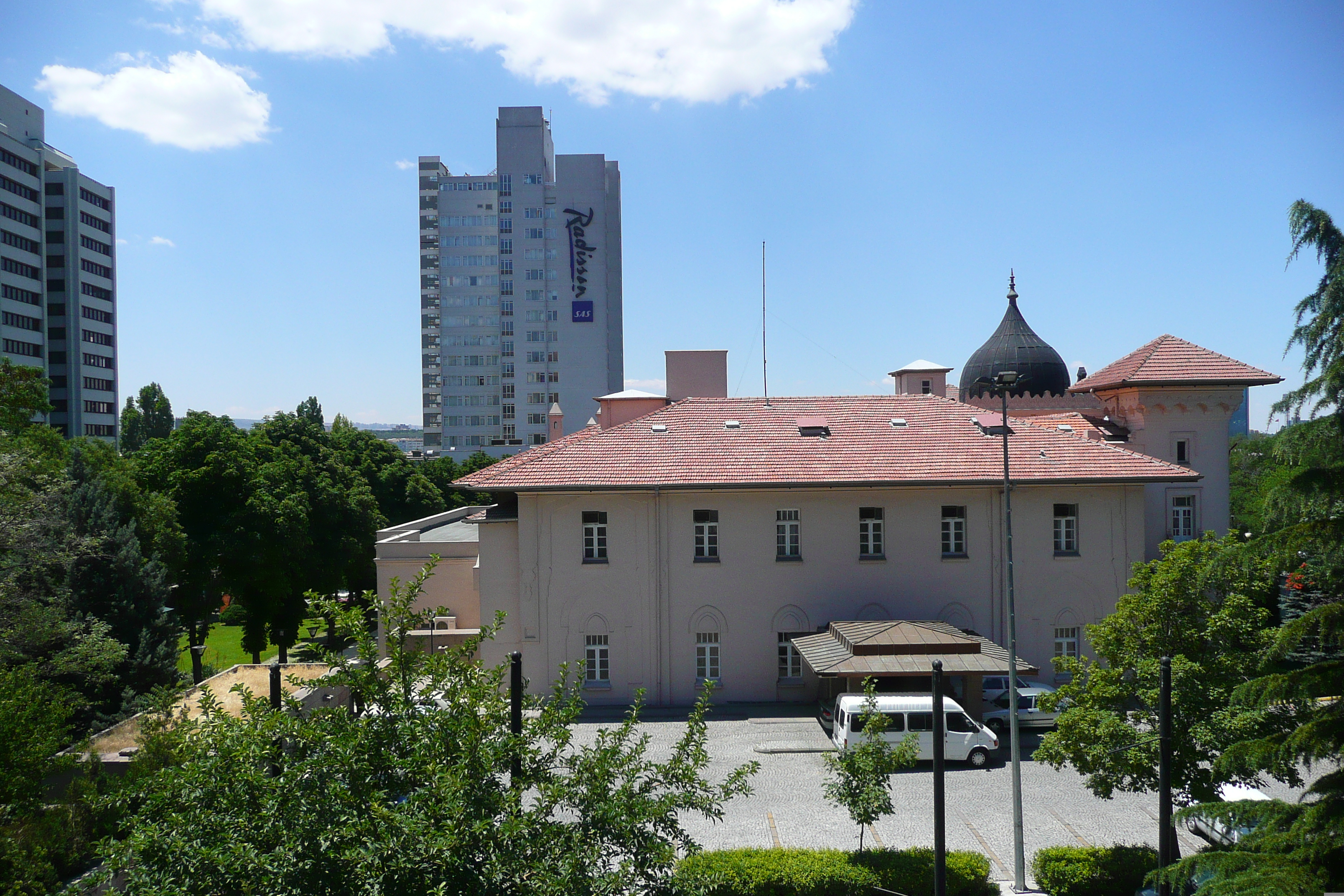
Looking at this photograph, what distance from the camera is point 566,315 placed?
11512cm

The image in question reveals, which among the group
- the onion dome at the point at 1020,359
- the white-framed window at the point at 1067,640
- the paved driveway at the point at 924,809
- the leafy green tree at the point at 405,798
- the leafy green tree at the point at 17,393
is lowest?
the paved driveway at the point at 924,809

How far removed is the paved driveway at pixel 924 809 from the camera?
1831 centimetres

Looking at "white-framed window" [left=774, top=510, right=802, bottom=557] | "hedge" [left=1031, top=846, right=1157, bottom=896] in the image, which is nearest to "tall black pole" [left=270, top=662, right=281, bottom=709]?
"white-framed window" [left=774, top=510, right=802, bottom=557]

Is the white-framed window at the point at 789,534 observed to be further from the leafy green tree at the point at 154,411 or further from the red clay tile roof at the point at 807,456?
the leafy green tree at the point at 154,411

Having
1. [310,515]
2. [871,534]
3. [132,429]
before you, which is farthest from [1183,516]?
[132,429]

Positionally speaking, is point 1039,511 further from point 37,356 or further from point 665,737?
point 37,356

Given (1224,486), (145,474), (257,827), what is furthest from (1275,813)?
(145,474)

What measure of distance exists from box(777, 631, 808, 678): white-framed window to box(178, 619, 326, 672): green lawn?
21.2 m

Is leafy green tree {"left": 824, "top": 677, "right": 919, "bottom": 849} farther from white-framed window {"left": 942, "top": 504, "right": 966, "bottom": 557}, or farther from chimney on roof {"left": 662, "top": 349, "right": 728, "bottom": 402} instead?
chimney on roof {"left": 662, "top": 349, "right": 728, "bottom": 402}

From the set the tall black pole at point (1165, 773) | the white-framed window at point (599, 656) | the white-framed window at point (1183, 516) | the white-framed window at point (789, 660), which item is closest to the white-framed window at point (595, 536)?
the white-framed window at point (599, 656)

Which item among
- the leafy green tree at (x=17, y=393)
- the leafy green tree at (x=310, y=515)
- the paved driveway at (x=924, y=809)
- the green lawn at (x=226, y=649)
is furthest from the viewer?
the green lawn at (x=226, y=649)

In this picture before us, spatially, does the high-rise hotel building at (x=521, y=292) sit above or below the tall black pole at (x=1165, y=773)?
above

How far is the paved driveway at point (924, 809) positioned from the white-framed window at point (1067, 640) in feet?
16.4

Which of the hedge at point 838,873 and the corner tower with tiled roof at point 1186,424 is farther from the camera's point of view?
the corner tower with tiled roof at point 1186,424
